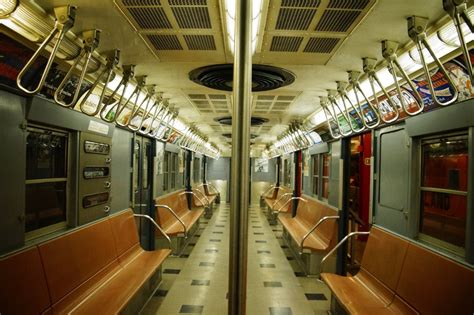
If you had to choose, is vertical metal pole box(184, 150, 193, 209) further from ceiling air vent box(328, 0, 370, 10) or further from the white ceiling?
ceiling air vent box(328, 0, 370, 10)

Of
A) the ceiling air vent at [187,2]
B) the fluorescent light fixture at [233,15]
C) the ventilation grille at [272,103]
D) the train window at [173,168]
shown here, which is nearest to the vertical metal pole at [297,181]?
the train window at [173,168]

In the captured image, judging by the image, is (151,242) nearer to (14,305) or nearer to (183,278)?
(183,278)

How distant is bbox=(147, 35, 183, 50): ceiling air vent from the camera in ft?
8.29

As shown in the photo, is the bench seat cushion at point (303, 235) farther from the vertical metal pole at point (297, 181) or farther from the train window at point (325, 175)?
the vertical metal pole at point (297, 181)

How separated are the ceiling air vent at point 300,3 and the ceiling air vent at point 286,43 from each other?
1.56 ft

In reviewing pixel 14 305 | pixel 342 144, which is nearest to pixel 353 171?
pixel 342 144

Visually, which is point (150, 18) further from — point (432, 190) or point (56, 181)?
point (432, 190)

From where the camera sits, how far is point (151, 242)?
6.32m

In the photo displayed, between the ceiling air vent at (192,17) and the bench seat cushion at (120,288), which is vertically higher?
the ceiling air vent at (192,17)

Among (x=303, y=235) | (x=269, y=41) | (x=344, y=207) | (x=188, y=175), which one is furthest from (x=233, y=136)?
(x=188, y=175)

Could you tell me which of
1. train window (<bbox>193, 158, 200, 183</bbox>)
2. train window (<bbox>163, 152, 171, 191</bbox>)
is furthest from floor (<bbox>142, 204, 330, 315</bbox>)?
train window (<bbox>193, 158, 200, 183</bbox>)

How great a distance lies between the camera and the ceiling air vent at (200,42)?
2.50 m

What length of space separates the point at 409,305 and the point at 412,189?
1096 millimetres

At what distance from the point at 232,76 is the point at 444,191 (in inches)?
90.8
